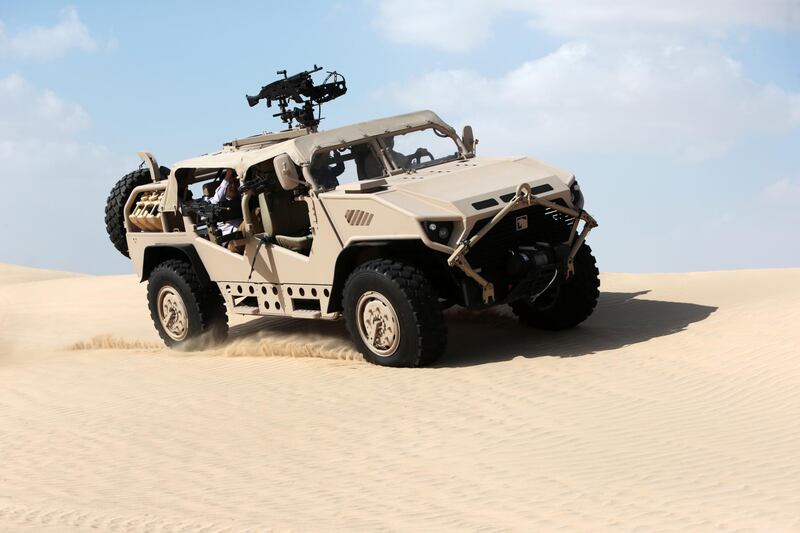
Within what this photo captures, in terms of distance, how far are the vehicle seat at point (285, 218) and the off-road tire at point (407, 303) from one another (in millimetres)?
1237

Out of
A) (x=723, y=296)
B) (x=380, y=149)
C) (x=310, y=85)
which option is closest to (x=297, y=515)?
(x=380, y=149)

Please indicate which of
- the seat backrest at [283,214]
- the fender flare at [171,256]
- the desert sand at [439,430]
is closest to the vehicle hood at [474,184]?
the seat backrest at [283,214]

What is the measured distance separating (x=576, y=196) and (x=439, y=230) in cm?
189

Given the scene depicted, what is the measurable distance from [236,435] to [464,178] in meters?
3.40

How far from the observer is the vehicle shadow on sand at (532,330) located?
11.4m

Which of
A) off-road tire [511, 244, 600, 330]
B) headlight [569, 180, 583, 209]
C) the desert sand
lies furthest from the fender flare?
headlight [569, 180, 583, 209]

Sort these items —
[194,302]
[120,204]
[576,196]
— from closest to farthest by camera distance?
[576,196] < [194,302] < [120,204]

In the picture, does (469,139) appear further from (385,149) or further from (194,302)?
(194,302)

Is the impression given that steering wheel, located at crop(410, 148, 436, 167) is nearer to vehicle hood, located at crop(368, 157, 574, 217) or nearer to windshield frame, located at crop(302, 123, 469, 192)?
windshield frame, located at crop(302, 123, 469, 192)

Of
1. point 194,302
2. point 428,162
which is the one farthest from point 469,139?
point 194,302

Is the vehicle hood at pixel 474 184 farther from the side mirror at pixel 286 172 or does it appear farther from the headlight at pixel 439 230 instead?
the side mirror at pixel 286 172

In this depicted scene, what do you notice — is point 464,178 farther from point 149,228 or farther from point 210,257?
point 149,228

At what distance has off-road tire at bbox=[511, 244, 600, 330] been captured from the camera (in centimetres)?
1188

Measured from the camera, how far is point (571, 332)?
482 inches
